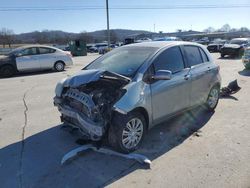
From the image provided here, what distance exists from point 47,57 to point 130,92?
462 inches

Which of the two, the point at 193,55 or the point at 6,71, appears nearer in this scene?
the point at 193,55

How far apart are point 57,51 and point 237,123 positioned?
467 inches

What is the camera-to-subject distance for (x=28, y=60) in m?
14.0

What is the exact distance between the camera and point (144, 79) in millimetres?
4312

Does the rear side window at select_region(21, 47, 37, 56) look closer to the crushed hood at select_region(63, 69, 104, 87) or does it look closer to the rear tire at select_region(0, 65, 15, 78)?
the rear tire at select_region(0, 65, 15, 78)

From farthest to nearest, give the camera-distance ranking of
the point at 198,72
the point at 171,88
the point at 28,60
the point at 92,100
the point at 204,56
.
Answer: the point at 28,60
the point at 204,56
the point at 198,72
the point at 171,88
the point at 92,100

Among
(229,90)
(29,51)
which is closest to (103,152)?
(229,90)

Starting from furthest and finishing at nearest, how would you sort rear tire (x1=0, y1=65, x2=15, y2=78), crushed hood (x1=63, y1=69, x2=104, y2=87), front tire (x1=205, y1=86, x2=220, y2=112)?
rear tire (x1=0, y1=65, x2=15, y2=78), front tire (x1=205, y1=86, x2=220, y2=112), crushed hood (x1=63, y1=69, x2=104, y2=87)

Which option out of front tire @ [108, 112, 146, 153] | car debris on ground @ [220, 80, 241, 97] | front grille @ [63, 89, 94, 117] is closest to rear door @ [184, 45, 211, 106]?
front tire @ [108, 112, 146, 153]

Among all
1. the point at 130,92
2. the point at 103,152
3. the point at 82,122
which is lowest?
the point at 103,152

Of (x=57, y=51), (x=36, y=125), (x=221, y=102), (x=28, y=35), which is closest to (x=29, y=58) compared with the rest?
(x=57, y=51)

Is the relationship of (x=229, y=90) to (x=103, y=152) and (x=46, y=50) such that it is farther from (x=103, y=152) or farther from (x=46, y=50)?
(x=46, y=50)

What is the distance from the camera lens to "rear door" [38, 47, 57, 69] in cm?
1448

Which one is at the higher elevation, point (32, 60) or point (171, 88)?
point (171, 88)
